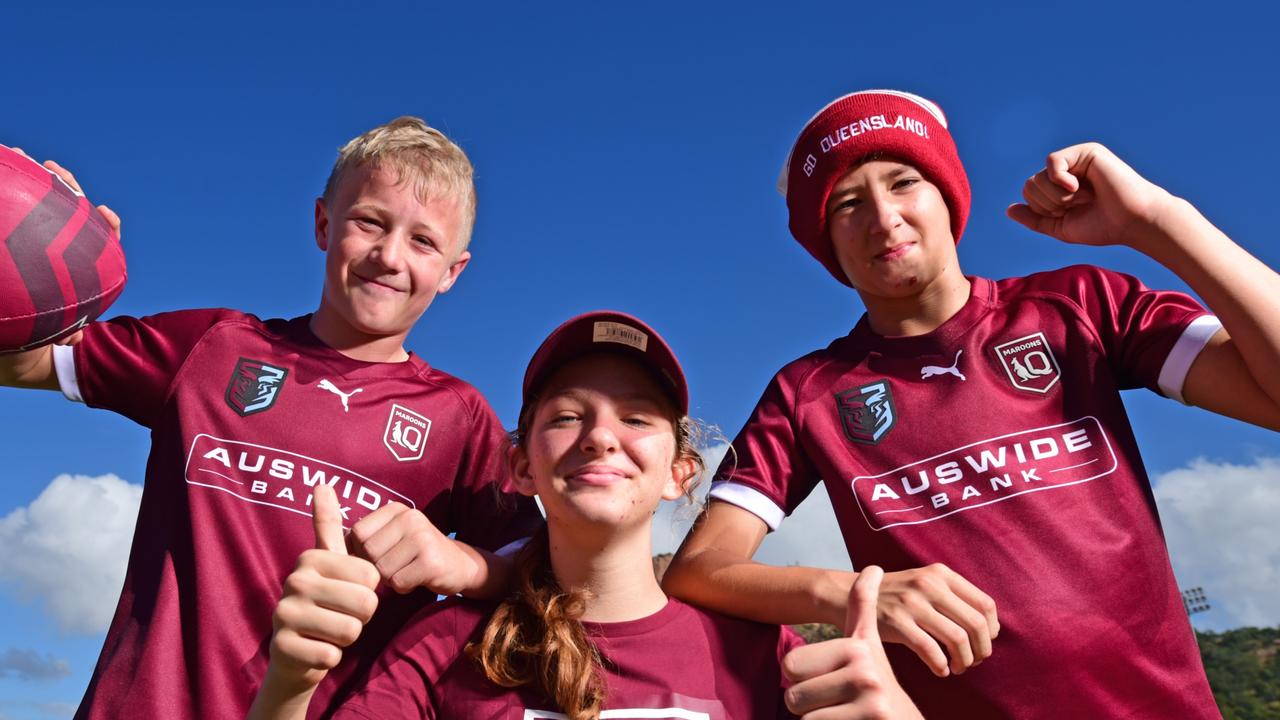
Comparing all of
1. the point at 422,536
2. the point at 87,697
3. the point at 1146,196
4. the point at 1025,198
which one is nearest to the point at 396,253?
the point at 422,536

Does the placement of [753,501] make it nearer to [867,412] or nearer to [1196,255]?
[867,412]

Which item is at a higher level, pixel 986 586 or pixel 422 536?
pixel 422 536

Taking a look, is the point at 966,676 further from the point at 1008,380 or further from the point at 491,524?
the point at 491,524

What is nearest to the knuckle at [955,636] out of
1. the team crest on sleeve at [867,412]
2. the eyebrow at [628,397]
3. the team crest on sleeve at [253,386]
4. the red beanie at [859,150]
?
the team crest on sleeve at [867,412]

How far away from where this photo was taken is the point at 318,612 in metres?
2.48

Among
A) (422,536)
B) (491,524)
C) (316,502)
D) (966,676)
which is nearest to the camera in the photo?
(316,502)

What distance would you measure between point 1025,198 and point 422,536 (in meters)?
2.39

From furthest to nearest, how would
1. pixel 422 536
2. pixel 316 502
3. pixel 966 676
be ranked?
pixel 966 676 < pixel 422 536 < pixel 316 502

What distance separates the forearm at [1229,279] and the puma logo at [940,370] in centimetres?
77

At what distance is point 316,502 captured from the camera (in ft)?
8.74

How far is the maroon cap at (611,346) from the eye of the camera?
343cm

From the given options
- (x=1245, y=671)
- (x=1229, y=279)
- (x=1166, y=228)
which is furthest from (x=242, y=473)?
(x=1245, y=671)

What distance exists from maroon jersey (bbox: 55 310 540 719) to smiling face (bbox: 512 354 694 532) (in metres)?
0.60

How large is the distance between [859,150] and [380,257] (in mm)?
1948
